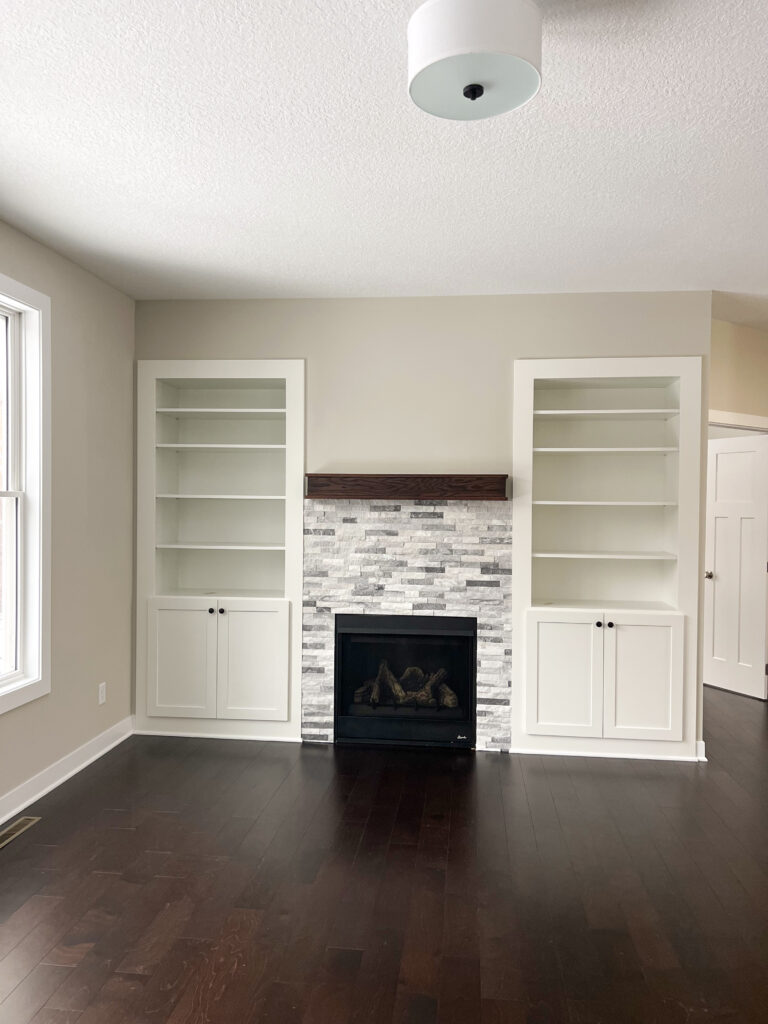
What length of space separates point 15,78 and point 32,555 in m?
2.17

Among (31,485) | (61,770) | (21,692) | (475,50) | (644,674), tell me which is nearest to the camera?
(475,50)

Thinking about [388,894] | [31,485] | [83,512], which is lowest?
[388,894]

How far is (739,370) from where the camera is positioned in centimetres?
545

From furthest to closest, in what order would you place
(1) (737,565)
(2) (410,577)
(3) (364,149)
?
(1) (737,565), (2) (410,577), (3) (364,149)

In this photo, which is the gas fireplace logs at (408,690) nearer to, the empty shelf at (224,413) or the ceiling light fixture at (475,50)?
the empty shelf at (224,413)

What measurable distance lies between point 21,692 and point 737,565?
5128 mm

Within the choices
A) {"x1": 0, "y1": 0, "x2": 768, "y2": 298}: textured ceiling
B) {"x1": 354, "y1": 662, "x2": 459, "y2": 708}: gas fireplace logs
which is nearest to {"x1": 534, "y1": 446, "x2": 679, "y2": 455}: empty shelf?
{"x1": 0, "y1": 0, "x2": 768, "y2": 298}: textured ceiling

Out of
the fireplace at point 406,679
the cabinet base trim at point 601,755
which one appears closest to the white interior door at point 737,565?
the cabinet base trim at point 601,755

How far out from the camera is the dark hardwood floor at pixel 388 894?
2.26 meters

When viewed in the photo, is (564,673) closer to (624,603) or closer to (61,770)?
(624,603)

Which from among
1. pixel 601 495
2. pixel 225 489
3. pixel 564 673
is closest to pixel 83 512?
pixel 225 489

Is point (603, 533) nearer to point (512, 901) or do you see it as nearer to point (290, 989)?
point (512, 901)

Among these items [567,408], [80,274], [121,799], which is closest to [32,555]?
[121,799]

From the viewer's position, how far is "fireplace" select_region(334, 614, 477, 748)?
457 cm
